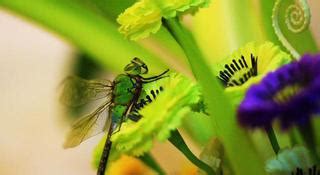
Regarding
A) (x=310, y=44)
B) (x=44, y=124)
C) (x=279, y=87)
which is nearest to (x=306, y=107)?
(x=279, y=87)

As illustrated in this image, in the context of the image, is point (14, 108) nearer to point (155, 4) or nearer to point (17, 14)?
point (17, 14)

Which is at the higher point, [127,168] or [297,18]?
[297,18]

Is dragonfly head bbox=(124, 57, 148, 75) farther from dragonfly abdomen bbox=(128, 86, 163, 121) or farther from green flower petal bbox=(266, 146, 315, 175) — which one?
green flower petal bbox=(266, 146, 315, 175)

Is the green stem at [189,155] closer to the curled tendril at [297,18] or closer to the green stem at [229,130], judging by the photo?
the green stem at [229,130]

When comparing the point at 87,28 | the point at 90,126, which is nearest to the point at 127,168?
the point at 90,126

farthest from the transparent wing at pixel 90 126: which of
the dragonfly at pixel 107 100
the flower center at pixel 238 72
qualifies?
the flower center at pixel 238 72

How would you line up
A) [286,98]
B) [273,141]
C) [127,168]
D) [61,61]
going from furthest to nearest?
[61,61] → [127,168] → [273,141] → [286,98]

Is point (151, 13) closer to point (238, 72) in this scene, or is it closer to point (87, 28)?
point (238, 72)

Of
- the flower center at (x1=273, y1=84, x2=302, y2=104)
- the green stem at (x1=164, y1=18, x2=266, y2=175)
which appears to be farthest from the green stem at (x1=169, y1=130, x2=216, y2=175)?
the flower center at (x1=273, y1=84, x2=302, y2=104)
